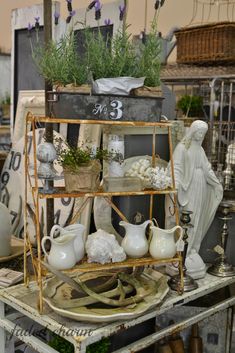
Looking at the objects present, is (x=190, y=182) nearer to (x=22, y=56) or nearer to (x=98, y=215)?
(x=98, y=215)

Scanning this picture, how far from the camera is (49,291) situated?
62.7 inches

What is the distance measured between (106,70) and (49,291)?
784 millimetres

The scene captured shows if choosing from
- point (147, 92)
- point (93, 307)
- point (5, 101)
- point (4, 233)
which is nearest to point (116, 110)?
point (147, 92)

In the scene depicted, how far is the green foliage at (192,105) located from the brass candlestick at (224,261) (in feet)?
2.95

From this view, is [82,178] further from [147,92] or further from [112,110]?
[147,92]

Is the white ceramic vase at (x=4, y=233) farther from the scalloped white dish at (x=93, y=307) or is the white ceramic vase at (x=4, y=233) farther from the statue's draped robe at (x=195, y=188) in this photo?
the statue's draped robe at (x=195, y=188)

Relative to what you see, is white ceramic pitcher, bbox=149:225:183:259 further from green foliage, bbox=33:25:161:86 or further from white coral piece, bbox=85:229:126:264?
green foliage, bbox=33:25:161:86

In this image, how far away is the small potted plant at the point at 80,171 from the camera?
4.92 feet

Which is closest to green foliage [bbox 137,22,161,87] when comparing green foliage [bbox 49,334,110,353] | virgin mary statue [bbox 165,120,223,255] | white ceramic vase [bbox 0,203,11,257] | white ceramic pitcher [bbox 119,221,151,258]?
virgin mary statue [bbox 165,120,223,255]

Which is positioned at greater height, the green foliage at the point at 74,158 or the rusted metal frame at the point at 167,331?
the green foliage at the point at 74,158

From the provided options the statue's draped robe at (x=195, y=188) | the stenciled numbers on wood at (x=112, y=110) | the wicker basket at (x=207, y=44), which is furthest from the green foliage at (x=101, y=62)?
the wicker basket at (x=207, y=44)

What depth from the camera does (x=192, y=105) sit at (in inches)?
106

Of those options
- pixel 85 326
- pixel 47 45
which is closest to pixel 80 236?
pixel 85 326

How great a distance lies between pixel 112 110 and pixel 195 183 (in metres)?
0.52
